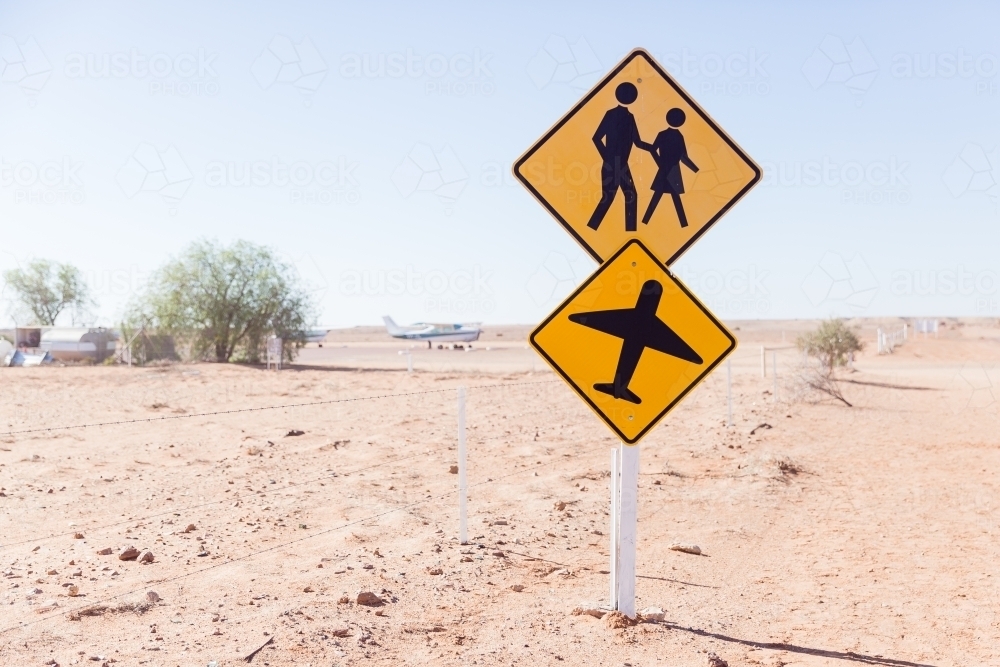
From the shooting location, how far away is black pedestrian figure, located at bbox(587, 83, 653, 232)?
475 cm

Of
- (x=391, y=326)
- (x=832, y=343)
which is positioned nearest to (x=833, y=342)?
(x=832, y=343)

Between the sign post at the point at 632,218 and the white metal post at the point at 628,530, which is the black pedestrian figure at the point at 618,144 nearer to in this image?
the sign post at the point at 632,218

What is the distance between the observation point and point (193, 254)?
36.0 meters

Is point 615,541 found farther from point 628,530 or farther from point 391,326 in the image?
point 391,326

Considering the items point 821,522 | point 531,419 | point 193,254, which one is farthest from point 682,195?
point 193,254

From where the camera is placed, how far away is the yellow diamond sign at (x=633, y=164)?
4.73 metres

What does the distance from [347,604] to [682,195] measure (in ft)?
10.9

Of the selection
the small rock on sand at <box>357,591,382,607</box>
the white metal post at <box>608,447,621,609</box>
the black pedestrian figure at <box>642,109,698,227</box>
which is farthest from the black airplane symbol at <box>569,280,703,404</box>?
the small rock on sand at <box>357,591,382,607</box>

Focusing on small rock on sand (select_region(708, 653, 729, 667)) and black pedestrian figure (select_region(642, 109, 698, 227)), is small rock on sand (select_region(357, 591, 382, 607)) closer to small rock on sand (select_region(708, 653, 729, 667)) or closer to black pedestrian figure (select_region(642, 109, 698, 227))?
small rock on sand (select_region(708, 653, 729, 667))

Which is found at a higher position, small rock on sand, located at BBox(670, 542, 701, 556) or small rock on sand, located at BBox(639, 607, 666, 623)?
small rock on sand, located at BBox(639, 607, 666, 623)

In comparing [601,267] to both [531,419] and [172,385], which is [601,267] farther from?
[172,385]

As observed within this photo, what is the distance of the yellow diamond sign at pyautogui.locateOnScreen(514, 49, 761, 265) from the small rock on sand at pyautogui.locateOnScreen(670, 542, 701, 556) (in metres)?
3.43

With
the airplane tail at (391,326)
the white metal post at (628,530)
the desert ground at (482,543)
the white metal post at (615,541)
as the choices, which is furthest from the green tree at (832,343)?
the airplane tail at (391,326)

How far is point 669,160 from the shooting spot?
4758 mm
